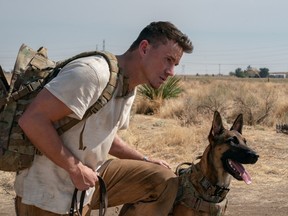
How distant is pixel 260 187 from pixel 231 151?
3.19 meters

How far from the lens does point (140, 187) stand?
414cm

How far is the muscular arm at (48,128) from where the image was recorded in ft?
9.33

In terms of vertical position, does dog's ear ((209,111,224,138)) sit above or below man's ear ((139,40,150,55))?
below

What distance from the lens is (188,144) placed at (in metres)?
10.5

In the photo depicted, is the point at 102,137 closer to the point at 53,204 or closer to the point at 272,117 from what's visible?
the point at 53,204

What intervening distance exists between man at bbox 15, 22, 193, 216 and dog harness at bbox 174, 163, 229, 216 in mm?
1022

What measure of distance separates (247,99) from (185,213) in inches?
541

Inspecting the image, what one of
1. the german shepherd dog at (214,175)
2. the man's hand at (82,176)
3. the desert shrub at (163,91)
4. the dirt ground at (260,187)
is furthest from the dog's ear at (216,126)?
the desert shrub at (163,91)

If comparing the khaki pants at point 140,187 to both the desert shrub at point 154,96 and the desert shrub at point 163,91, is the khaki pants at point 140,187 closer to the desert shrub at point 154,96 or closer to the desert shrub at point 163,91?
the desert shrub at point 154,96

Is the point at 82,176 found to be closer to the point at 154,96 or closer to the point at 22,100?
the point at 22,100

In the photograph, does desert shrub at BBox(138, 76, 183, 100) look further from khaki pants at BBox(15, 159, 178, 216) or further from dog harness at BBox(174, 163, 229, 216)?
khaki pants at BBox(15, 159, 178, 216)

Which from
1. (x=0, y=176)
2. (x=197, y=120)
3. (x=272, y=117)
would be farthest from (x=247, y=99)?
(x=0, y=176)

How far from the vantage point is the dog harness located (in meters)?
4.28

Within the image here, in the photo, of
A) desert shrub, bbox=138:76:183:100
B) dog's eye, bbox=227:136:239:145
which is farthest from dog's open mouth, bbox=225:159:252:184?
desert shrub, bbox=138:76:183:100
